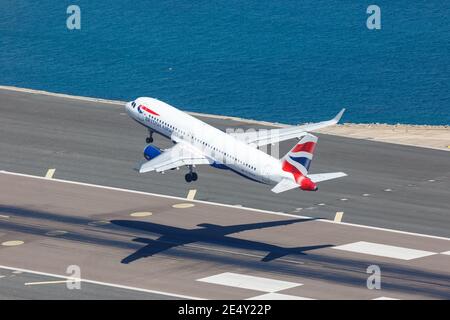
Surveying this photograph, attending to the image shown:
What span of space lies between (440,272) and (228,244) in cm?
1915

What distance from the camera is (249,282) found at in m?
109

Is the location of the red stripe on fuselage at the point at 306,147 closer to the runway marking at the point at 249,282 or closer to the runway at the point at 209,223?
the runway at the point at 209,223

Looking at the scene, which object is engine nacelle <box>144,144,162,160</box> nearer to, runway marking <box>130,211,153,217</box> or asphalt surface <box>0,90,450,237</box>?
runway marking <box>130,211,153,217</box>

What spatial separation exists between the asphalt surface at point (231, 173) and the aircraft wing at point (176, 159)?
30.3 ft

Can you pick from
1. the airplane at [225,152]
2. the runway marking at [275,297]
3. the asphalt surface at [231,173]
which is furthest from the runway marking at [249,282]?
the asphalt surface at [231,173]

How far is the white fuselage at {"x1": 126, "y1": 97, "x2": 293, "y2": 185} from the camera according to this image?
11701 centimetres

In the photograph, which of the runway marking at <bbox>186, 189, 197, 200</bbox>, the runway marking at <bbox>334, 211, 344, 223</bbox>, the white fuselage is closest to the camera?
the white fuselage

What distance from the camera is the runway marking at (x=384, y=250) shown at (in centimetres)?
11725

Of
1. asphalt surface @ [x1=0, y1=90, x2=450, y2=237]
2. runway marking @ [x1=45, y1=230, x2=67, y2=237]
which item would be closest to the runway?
asphalt surface @ [x1=0, y1=90, x2=450, y2=237]
